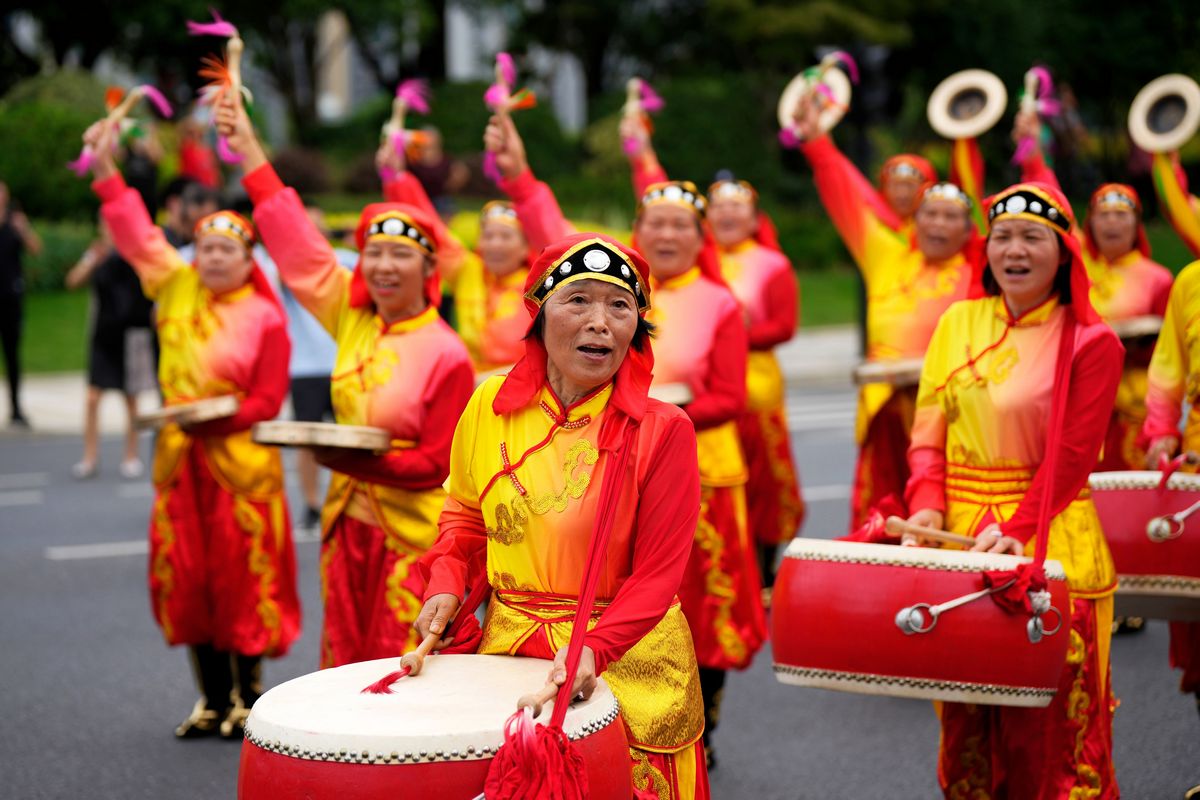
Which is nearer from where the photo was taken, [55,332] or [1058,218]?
[1058,218]

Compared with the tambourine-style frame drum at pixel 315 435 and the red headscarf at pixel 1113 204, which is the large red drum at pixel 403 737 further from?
the red headscarf at pixel 1113 204

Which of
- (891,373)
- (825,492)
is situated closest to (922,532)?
(891,373)

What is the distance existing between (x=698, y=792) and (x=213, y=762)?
3.08 meters

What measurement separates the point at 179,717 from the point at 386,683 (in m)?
3.81

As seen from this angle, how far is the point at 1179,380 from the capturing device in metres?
6.04

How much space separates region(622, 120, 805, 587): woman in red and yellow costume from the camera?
8.77 metres

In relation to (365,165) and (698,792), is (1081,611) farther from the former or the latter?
(365,165)

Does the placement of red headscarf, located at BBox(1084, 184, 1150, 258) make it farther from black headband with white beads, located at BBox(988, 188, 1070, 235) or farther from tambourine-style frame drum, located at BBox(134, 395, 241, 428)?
tambourine-style frame drum, located at BBox(134, 395, 241, 428)

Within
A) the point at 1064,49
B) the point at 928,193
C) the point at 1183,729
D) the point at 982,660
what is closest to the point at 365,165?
the point at 1064,49

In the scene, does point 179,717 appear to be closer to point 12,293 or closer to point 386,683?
point 386,683

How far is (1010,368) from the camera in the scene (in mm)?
4801

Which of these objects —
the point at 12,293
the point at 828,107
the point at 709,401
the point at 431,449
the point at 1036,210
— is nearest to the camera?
the point at 1036,210

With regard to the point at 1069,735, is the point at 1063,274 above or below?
above

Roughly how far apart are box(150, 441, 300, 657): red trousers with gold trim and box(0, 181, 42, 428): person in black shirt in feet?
30.2
